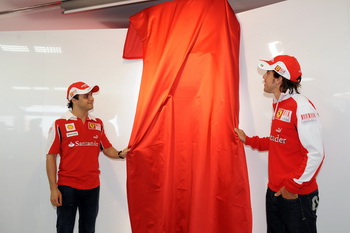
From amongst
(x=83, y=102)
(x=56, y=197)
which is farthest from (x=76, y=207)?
(x=83, y=102)

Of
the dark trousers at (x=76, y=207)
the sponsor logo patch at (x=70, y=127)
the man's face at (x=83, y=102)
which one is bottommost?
the dark trousers at (x=76, y=207)

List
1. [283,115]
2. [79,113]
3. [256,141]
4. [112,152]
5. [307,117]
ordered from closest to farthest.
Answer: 1. [307,117]
2. [283,115]
3. [256,141]
4. [79,113]
5. [112,152]

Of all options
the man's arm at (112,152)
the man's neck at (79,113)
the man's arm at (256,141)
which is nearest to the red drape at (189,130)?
the man's arm at (256,141)

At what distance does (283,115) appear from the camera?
1.56 m

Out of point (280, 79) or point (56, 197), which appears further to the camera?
point (56, 197)

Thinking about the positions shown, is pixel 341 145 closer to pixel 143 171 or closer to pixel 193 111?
pixel 193 111

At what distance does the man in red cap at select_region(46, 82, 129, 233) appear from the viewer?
6.39ft

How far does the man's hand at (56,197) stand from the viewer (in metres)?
1.90

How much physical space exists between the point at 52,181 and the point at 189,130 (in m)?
1.02

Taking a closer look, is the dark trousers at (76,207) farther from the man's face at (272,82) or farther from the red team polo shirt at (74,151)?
the man's face at (272,82)

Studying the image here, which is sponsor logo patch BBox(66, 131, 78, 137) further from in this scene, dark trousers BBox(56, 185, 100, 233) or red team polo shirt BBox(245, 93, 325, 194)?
red team polo shirt BBox(245, 93, 325, 194)

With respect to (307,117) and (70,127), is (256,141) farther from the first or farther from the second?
(70,127)

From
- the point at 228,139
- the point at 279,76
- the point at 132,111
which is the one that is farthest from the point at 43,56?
the point at 279,76

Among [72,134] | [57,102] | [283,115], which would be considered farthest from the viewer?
[57,102]
